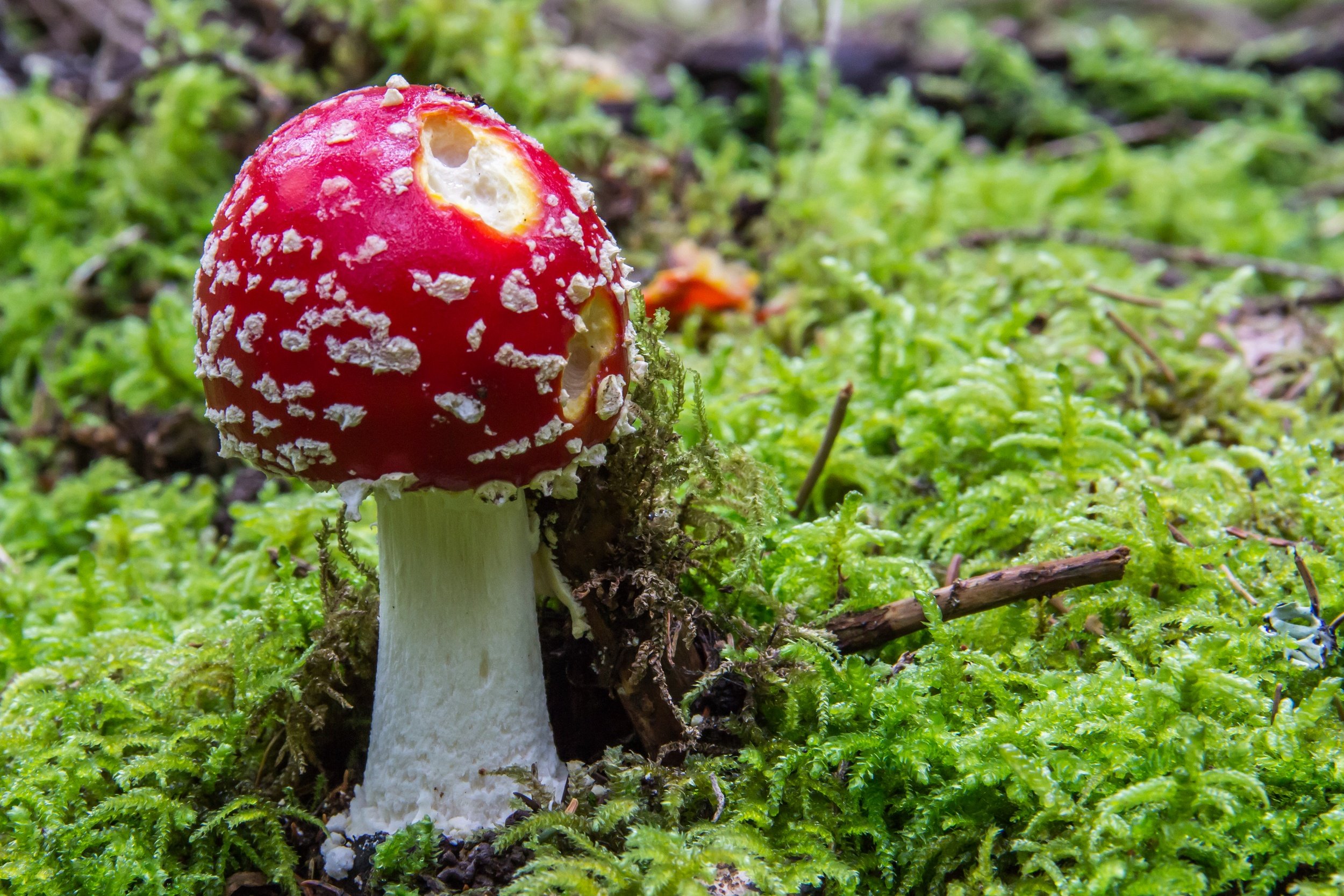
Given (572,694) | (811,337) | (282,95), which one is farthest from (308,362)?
(282,95)

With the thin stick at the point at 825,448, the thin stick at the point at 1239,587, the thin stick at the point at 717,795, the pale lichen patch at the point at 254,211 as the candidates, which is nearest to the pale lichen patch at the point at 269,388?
the pale lichen patch at the point at 254,211

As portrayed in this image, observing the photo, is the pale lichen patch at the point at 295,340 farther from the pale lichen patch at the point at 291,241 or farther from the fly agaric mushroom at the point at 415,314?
the pale lichen patch at the point at 291,241

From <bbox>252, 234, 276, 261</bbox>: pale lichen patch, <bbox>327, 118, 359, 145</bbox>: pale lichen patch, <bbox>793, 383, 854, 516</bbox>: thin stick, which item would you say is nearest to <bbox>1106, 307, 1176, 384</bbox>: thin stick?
<bbox>793, 383, 854, 516</bbox>: thin stick

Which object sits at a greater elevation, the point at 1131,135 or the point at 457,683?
the point at 1131,135

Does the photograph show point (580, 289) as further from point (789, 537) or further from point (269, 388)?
point (789, 537)

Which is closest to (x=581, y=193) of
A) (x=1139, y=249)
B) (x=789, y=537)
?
(x=789, y=537)

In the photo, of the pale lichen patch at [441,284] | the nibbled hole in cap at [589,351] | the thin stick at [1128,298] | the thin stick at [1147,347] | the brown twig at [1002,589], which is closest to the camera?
the pale lichen patch at [441,284]
